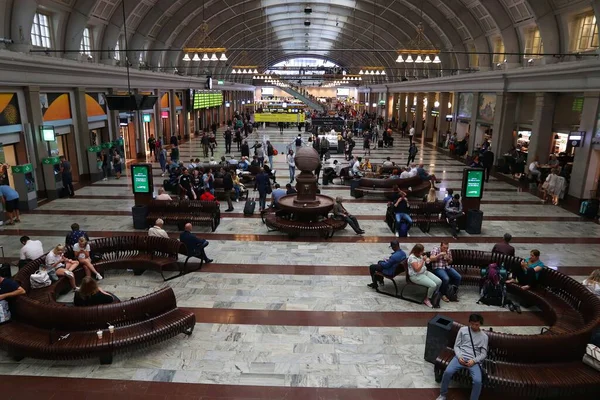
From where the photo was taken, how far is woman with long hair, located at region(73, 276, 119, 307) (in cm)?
636

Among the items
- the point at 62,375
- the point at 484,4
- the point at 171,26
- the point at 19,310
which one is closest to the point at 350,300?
the point at 62,375

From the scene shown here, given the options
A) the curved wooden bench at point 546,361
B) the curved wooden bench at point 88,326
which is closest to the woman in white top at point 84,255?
the curved wooden bench at point 88,326

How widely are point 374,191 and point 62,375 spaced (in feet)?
40.1

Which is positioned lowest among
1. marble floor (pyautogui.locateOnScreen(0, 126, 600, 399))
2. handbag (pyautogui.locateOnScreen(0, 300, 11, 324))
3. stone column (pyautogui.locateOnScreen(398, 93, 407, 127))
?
marble floor (pyautogui.locateOnScreen(0, 126, 600, 399))

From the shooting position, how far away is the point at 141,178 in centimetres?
1195

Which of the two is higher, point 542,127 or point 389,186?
point 542,127

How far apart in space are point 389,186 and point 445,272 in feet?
27.2

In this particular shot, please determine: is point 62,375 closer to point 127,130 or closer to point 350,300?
point 350,300

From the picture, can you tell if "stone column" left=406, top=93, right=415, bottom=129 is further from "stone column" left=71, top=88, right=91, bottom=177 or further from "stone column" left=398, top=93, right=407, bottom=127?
"stone column" left=71, top=88, right=91, bottom=177

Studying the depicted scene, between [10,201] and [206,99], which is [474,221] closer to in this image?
[10,201]

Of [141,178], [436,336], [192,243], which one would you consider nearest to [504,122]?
[141,178]

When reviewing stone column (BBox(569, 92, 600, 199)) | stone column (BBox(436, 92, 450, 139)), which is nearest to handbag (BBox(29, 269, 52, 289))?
stone column (BBox(569, 92, 600, 199))

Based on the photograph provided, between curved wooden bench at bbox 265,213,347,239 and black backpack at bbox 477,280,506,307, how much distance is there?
4565mm

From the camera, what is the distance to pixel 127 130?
84.7 ft
